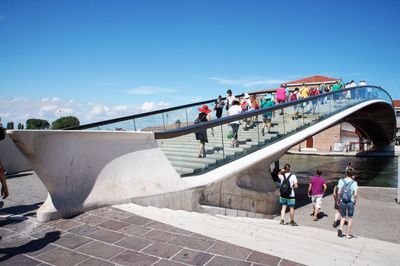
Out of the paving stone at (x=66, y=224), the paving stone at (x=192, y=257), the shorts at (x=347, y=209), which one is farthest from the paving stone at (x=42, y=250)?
the shorts at (x=347, y=209)

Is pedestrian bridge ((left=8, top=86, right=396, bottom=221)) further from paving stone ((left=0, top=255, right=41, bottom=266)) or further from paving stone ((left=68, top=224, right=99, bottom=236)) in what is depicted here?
paving stone ((left=0, top=255, right=41, bottom=266))

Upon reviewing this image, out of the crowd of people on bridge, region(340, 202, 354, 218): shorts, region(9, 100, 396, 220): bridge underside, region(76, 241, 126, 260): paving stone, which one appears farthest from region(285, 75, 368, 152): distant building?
region(76, 241, 126, 260): paving stone

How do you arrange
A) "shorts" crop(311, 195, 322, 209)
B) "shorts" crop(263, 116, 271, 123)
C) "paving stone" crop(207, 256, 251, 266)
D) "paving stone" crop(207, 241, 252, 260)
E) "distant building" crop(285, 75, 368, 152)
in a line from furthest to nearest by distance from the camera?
"distant building" crop(285, 75, 368, 152)
"shorts" crop(263, 116, 271, 123)
"shorts" crop(311, 195, 322, 209)
"paving stone" crop(207, 241, 252, 260)
"paving stone" crop(207, 256, 251, 266)

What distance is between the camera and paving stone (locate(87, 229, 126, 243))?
3.76 meters

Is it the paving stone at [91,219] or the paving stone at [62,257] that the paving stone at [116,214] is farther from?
the paving stone at [62,257]

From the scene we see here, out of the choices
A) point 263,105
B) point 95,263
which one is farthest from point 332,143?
point 95,263

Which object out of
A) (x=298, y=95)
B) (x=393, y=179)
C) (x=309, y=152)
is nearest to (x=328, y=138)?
(x=309, y=152)

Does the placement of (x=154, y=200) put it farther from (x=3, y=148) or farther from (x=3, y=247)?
(x=3, y=148)

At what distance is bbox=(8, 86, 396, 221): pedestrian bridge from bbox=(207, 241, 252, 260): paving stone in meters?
2.16

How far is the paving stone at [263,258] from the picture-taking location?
3176 millimetres

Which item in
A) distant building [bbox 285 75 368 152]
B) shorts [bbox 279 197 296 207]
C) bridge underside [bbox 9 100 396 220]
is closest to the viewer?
bridge underside [bbox 9 100 396 220]

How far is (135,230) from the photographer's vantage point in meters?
4.04

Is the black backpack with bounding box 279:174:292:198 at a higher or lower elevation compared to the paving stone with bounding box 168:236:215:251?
lower

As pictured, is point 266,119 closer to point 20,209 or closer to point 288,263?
point 20,209
